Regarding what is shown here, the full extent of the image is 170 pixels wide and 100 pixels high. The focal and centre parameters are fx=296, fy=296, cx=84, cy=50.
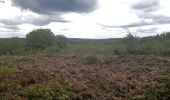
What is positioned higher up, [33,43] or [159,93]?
[33,43]

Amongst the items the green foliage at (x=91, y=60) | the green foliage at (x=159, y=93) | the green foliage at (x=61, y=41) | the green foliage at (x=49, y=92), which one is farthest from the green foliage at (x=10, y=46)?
the green foliage at (x=159, y=93)

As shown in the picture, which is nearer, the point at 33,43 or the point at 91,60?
the point at 91,60

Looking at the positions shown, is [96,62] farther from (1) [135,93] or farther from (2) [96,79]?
(1) [135,93]

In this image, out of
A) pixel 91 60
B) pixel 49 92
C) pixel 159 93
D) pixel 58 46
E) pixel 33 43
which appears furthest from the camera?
pixel 58 46

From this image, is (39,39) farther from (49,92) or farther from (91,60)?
(49,92)

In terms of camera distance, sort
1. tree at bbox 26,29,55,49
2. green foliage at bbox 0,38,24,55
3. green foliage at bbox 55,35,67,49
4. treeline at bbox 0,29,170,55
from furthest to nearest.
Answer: green foliage at bbox 55,35,67,49 → tree at bbox 26,29,55,49 → green foliage at bbox 0,38,24,55 → treeline at bbox 0,29,170,55

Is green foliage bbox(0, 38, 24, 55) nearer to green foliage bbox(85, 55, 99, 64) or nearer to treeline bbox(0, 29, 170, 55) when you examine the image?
treeline bbox(0, 29, 170, 55)

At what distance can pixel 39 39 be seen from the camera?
78688 millimetres

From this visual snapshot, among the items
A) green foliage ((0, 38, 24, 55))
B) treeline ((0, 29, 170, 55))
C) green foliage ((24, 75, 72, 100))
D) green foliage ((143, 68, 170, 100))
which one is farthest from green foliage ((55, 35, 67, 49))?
green foliage ((143, 68, 170, 100))

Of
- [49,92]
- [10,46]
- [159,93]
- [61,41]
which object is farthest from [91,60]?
[61,41]

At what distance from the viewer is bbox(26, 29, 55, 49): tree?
252 ft

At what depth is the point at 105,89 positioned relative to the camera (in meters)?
18.8

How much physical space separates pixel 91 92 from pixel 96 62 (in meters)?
20.3

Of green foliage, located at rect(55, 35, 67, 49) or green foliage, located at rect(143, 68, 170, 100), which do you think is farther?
green foliage, located at rect(55, 35, 67, 49)
